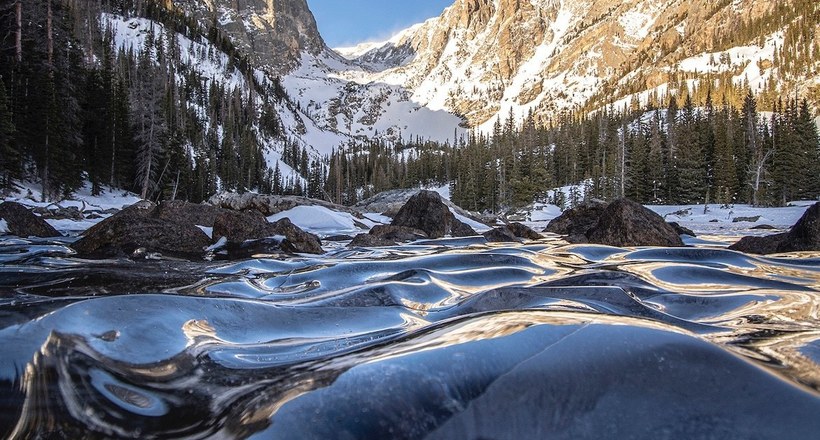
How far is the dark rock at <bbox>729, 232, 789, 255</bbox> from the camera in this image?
5.87 metres

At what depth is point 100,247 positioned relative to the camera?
6109 mm

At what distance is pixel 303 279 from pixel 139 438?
287 cm

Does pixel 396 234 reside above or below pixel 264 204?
below

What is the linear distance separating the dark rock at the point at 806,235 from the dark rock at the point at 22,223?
12240 millimetres

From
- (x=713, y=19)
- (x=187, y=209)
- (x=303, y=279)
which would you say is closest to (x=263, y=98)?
(x=187, y=209)

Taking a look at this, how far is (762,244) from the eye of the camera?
6125 mm

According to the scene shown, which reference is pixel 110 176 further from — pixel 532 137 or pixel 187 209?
pixel 532 137

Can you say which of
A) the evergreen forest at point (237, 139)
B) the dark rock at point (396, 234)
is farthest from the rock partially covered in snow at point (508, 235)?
the evergreen forest at point (237, 139)

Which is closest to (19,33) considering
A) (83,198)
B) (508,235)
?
(83,198)

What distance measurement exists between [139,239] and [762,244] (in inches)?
362

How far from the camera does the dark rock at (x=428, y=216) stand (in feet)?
38.9

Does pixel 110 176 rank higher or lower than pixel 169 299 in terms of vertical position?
higher

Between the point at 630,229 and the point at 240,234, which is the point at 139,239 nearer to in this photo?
the point at 240,234

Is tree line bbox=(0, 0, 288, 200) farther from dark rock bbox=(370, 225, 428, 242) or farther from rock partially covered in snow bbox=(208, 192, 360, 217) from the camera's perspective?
dark rock bbox=(370, 225, 428, 242)
